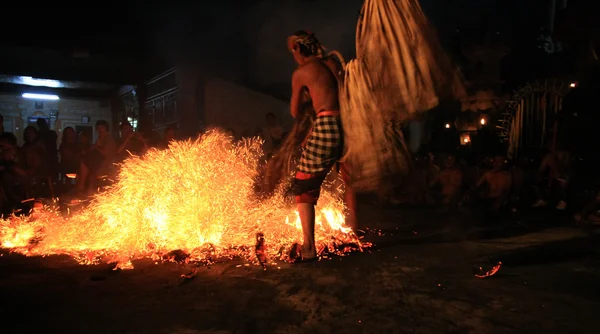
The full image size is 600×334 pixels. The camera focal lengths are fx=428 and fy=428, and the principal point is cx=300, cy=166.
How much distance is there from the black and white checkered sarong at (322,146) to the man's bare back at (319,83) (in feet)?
0.39

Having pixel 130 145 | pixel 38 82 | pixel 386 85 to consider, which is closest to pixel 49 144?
pixel 130 145

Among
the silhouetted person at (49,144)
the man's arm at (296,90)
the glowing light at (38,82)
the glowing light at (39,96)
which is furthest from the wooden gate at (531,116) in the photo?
the glowing light at (39,96)

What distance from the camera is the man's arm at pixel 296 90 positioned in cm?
393

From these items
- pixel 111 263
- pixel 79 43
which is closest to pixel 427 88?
pixel 111 263

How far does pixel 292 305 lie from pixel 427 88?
257cm

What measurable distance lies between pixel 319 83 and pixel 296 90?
0.25 m

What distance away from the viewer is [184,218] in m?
4.32

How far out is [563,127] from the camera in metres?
8.84

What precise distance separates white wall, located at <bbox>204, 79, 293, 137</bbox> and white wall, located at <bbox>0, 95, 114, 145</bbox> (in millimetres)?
5495

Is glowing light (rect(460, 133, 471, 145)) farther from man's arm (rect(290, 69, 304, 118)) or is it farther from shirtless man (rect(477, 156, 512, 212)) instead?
man's arm (rect(290, 69, 304, 118))

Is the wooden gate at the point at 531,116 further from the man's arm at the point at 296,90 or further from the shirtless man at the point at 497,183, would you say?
the man's arm at the point at 296,90

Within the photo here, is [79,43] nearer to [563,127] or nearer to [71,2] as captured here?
[71,2]

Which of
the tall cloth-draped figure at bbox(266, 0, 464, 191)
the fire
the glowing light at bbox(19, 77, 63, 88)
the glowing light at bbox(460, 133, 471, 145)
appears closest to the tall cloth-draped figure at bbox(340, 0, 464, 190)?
the tall cloth-draped figure at bbox(266, 0, 464, 191)

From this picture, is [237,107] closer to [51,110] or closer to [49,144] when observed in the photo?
[49,144]
